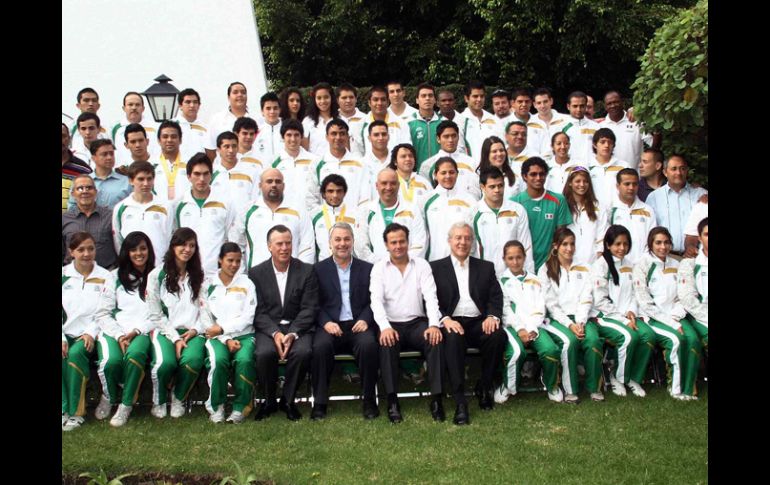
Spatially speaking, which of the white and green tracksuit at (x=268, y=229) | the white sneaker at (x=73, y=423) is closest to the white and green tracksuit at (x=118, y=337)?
the white sneaker at (x=73, y=423)

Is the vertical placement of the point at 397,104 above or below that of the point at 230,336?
above

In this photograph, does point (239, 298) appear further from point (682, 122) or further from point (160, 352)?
point (682, 122)

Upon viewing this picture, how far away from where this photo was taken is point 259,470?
4.95 m

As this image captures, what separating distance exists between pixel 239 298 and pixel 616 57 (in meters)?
14.1

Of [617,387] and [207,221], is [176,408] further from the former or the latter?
[617,387]

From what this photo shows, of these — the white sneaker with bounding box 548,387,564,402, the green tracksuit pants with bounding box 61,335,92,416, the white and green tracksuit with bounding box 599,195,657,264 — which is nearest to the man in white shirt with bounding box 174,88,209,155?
the green tracksuit pants with bounding box 61,335,92,416

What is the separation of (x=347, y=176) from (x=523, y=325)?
237 centimetres

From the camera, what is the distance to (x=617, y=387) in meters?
6.56

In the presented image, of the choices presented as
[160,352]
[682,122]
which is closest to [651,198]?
[682,122]

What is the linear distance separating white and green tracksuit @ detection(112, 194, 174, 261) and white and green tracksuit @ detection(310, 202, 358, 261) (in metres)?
1.34

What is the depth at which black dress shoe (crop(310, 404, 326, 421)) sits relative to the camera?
237 inches

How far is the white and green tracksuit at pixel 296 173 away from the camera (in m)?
7.87

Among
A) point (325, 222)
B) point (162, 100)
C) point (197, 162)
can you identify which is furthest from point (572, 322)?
point (162, 100)

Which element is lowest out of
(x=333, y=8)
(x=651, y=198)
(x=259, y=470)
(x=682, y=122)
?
(x=259, y=470)
